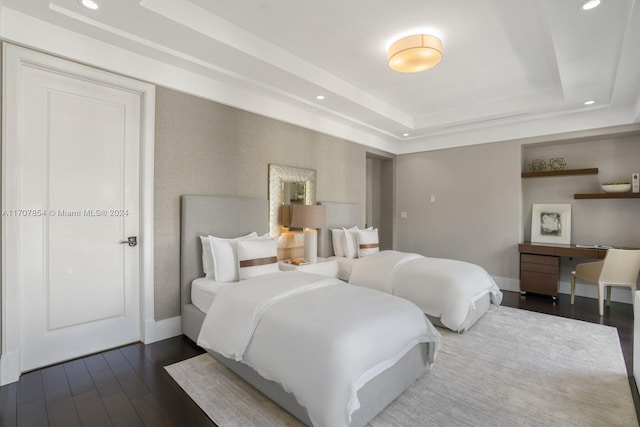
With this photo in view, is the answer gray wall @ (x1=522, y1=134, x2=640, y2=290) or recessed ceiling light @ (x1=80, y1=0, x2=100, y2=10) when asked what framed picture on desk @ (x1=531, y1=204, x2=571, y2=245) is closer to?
gray wall @ (x1=522, y1=134, x2=640, y2=290)

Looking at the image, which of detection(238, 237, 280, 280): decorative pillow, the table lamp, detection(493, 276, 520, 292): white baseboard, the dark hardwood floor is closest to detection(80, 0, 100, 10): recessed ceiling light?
detection(238, 237, 280, 280): decorative pillow

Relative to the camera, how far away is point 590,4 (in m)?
2.07

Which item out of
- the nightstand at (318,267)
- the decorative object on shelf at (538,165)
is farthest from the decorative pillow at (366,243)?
the decorative object on shelf at (538,165)

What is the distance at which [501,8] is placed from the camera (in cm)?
246

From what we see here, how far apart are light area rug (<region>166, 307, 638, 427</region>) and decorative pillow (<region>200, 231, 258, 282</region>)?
73 centimetres

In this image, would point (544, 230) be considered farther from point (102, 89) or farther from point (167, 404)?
point (102, 89)

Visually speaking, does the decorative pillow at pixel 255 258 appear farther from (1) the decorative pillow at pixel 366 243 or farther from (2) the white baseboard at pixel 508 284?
(2) the white baseboard at pixel 508 284

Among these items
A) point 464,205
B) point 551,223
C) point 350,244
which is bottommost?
point 350,244

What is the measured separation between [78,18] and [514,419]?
4014mm

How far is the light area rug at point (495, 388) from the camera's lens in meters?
1.83

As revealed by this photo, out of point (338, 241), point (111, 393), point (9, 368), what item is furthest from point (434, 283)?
point (9, 368)

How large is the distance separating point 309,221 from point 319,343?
2.27 metres

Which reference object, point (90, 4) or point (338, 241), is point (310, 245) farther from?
point (90, 4)

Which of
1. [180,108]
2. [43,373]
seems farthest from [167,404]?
[180,108]
